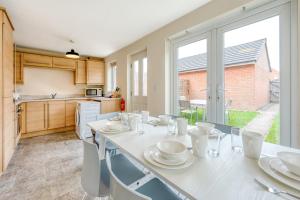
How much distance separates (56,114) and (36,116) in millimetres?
Result: 412

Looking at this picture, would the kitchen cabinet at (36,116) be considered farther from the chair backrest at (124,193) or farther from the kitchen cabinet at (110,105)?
the chair backrest at (124,193)

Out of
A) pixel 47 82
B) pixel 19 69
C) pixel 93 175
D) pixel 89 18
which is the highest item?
pixel 89 18

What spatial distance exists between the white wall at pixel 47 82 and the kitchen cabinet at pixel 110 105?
157 cm

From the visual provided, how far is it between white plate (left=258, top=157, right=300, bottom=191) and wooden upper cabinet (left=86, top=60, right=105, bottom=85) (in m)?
4.68

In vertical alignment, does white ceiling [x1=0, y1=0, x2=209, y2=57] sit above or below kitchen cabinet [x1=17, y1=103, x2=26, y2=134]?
above

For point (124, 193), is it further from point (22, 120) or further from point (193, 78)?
point (22, 120)

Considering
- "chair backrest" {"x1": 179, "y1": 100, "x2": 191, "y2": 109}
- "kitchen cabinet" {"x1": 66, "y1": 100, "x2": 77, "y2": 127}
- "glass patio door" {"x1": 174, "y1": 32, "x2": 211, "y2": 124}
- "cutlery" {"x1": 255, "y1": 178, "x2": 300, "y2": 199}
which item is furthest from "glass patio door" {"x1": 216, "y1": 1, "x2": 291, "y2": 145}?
"kitchen cabinet" {"x1": 66, "y1": 100, "x2": 77, "y2": 127}

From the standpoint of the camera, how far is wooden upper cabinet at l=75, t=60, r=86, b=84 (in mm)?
4391

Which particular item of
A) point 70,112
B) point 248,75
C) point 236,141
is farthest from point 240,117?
point 70,112

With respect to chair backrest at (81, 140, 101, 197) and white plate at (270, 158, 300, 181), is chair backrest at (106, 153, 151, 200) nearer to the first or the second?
chair backrest at (81, 140, 101, 197)

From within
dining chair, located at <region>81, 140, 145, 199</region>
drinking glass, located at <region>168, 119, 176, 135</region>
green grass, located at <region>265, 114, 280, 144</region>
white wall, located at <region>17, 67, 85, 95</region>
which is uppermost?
white wall, located at <region>17, 67, 85, 95</region>

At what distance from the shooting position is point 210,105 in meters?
2.14

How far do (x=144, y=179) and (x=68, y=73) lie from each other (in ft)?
15.0

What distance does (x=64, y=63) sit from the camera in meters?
4.16
